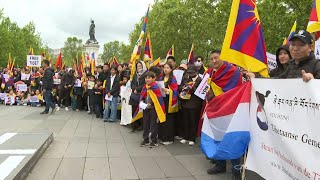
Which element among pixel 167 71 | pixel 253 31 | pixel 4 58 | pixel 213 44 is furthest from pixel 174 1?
pixel 253 31

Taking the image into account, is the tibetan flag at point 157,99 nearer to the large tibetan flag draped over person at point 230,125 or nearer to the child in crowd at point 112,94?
the large tibetan flag draped over person at point 230,125

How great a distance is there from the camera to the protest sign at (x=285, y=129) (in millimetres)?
3233

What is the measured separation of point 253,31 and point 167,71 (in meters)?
3.56

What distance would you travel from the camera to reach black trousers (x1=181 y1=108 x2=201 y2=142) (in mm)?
7805

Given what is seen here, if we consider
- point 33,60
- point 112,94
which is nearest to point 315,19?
point 112,94

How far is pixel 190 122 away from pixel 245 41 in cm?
356

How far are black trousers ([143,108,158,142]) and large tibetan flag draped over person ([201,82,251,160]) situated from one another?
8.19 feet

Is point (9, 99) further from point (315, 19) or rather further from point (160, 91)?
point (315, 19)

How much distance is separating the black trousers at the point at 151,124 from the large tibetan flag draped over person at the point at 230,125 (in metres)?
2.50

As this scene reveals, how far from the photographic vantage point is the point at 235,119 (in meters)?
4.57

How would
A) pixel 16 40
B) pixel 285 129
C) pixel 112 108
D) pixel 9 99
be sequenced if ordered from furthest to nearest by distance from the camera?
pixel 16 40 → pixel 9 99 → pixel 112 108 → pixel 285 129

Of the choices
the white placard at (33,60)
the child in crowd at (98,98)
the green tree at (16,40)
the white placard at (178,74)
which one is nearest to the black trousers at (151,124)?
the white placard at (178,74)

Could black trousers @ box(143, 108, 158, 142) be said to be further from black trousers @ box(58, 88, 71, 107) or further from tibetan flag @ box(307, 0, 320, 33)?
black trousers @ box(58, 88, 71, 107)

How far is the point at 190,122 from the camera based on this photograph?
788 cm
